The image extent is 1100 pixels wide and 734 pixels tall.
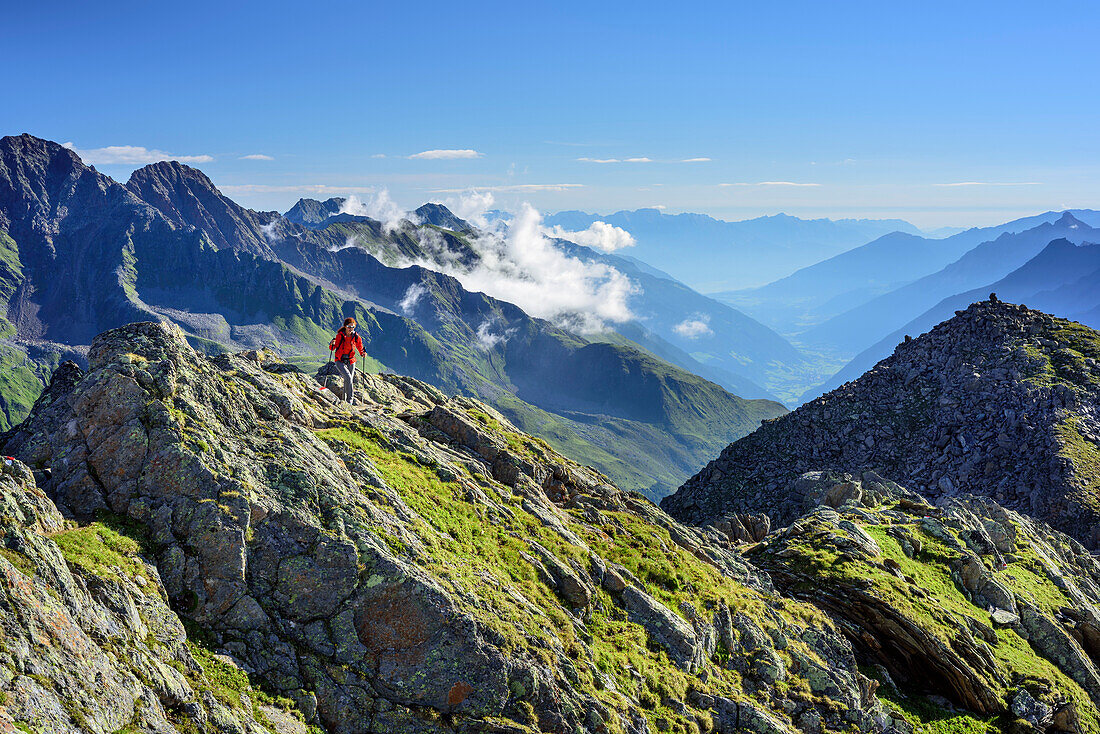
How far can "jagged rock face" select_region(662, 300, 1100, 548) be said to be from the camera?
69125 millimetres

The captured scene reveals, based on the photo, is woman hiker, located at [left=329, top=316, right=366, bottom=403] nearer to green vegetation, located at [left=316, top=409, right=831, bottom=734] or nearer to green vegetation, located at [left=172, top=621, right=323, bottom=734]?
green vegetation, located at [left=316, top=409, right=831, bottom=734]

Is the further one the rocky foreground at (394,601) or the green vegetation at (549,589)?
the green vegetation at (549,589)

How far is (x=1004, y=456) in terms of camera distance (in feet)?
240

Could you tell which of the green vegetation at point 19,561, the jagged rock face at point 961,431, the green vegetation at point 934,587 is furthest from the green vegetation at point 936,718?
the green vegetation at point 19,561

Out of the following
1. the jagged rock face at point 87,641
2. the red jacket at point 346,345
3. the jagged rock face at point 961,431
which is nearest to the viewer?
the jagged rock face at point 87,641

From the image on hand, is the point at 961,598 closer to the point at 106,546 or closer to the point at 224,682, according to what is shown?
the point at 224,682

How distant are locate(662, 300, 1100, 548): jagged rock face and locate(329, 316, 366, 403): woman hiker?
5250cm

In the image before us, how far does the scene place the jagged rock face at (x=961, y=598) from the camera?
3428 cm

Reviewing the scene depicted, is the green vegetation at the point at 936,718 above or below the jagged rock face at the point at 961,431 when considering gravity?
below

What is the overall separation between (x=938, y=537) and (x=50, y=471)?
5560cm

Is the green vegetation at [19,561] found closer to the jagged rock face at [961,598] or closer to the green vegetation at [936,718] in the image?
the green vegetation at [936,718]

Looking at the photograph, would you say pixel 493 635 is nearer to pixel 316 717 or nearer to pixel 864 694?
pixel 316 717

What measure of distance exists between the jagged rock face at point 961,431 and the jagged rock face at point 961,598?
53.5 feet

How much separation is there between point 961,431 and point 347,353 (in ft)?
254
